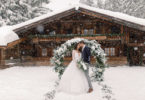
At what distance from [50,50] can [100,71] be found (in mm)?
10294

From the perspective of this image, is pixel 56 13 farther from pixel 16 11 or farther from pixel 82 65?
pixel 16 11

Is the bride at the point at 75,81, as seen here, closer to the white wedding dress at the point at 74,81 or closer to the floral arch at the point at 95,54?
the white wedding dress at the point at 74,81

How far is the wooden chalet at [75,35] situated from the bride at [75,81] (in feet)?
31.1

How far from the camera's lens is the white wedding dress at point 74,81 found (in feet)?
26.5

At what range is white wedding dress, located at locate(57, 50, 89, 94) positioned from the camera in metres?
Result: 8.08

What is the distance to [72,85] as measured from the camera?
26.5 feet

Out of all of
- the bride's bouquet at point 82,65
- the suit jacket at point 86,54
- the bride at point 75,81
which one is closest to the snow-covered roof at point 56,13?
the suit jacket at point 86,54

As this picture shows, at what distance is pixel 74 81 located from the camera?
8.12 meters

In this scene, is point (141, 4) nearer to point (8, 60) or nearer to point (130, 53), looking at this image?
point (130, 53)

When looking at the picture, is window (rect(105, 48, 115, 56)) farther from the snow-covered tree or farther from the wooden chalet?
the snow-covered tree

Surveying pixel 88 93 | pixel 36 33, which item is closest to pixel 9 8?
pixel 36 33

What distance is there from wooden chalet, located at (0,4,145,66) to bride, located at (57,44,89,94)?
9.48m

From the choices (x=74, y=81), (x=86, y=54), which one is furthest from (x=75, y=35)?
(x=74, y=81)

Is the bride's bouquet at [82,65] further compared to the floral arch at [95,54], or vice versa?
the floral arch at [95,54]
